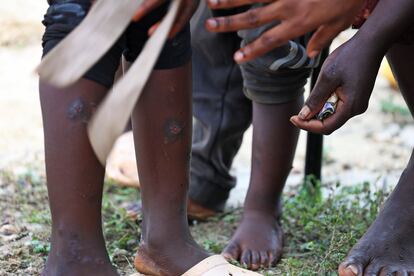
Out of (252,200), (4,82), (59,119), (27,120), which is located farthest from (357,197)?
(4,82)

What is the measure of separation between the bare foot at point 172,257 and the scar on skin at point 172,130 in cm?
24

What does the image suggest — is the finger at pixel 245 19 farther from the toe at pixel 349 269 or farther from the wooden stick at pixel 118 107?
the toe at pixel 349 269

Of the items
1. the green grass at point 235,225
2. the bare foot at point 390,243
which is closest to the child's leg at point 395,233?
the bare foot at point 390,243

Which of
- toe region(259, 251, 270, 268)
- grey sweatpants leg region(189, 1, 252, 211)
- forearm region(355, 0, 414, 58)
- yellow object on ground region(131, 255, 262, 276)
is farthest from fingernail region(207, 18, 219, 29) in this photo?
grey sweatpants leg region(189, 1, 252, 211)

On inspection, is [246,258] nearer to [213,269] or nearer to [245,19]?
[213,269]

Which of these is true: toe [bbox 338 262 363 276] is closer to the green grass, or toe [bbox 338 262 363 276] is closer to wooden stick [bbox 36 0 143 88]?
the green grass

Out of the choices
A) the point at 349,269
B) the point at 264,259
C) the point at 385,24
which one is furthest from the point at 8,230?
the point at 385,24

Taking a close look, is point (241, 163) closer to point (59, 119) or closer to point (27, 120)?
point (27, 120)

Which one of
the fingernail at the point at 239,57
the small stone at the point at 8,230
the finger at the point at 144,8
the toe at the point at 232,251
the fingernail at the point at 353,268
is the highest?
the finger at the point at 144,8

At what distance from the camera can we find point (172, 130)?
1874 millimetres

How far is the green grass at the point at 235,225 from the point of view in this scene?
2.21 m

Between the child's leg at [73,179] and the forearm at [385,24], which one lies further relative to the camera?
the forearm at [385,24]

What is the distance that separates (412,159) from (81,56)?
1093 mm

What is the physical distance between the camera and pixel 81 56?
1.47m
